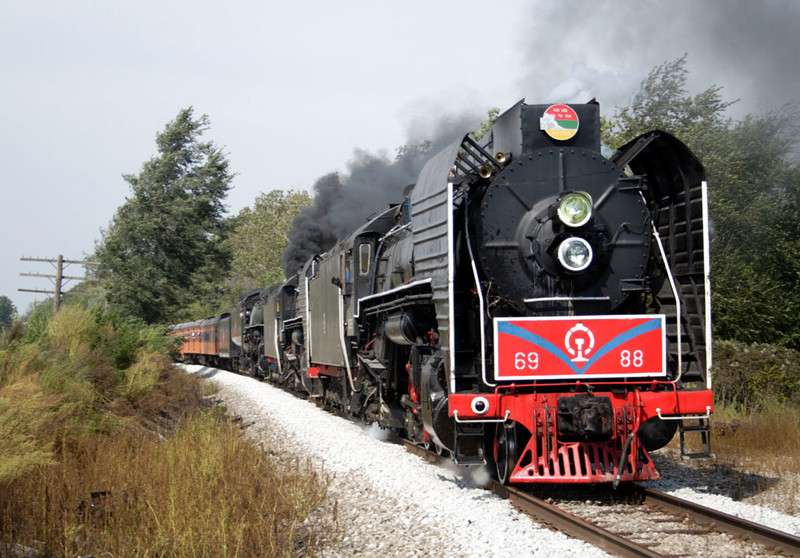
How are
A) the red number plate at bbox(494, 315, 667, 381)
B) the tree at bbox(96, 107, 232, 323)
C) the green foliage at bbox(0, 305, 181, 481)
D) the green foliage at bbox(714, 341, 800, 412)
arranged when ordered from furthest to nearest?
the tree at bbox(96, 107, 232, 323) < the green foliage at bbox(714, 341, 800, 412) < the red number plate at bbox(494, 315, 667, 381) < the green foliage at bbox(0, 305, 181, 481)

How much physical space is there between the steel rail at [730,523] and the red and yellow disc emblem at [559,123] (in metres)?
3.28

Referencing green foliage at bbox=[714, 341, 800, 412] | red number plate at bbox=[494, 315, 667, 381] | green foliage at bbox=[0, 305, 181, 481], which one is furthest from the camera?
green foliage at bbox=[714, 341, 800, 412]

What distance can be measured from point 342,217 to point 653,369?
16.1m

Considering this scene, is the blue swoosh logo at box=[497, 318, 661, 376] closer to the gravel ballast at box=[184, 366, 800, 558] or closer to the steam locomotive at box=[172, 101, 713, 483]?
the steam locomotive at box=[172, 101, 713, 483]

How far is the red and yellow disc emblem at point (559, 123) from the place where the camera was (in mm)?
6812

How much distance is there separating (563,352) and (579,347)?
0.15 metres

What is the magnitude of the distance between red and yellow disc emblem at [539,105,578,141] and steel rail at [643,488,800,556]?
328cm

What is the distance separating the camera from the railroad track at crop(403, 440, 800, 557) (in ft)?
15.6

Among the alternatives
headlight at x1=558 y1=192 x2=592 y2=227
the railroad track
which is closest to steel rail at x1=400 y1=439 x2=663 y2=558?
the railroad track

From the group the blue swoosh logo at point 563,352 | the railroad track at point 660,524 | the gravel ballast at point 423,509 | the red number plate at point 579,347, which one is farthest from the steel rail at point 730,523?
the blue swoosh logo at point 563,352

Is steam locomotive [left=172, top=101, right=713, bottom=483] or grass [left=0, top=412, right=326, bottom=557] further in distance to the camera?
steam locomotive [left=172, top=101, right=713, bottom=483]

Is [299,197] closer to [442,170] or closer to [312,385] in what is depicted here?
[312,385]

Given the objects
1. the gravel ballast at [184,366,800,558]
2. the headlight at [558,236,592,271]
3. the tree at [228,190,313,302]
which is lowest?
the gravel ballast at [184,366,800,558]

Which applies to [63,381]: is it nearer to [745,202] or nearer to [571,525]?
[571,525]
